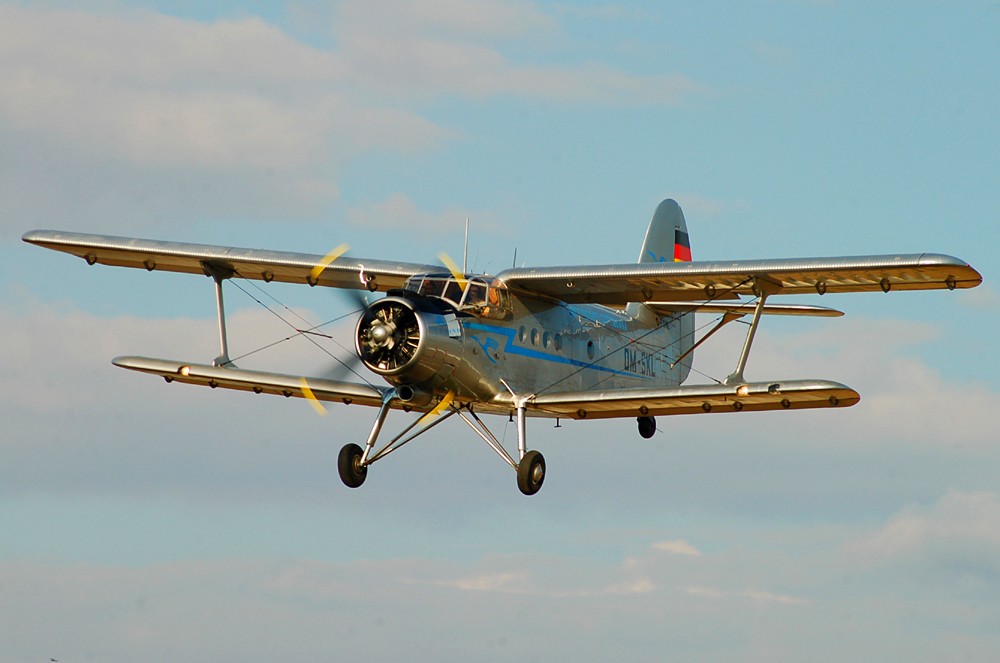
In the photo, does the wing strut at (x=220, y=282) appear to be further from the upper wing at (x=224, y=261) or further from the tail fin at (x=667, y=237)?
the tail fin at (x=667, y=237)

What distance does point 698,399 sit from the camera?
26.0m

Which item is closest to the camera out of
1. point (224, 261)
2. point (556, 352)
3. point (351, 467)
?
point (351, 467)

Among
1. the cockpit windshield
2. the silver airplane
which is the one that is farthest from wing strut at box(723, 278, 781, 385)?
the cockpit windshield

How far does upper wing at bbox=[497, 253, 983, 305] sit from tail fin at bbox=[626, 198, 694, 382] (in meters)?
5.50

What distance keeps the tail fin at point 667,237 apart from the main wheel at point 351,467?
10.9 m

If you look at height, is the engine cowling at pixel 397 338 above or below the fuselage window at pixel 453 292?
below

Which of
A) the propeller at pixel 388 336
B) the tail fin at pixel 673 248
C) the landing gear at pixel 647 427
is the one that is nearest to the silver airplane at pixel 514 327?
the propeller at pixel 388 336

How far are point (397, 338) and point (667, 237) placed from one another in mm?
12724

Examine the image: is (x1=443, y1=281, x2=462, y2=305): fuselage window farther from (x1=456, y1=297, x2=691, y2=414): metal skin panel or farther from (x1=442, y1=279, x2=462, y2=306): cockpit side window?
(x1=456, y1=297, x2=691, y2=414): metal skin panel

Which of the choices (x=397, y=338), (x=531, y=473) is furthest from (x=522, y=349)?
(x=397, y=338)

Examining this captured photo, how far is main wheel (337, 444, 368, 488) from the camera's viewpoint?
2623 centimetres

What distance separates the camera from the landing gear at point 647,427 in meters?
31.8

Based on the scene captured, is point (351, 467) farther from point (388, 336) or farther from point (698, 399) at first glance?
point (698, 399)

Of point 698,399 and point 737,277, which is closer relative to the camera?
point 698,399
